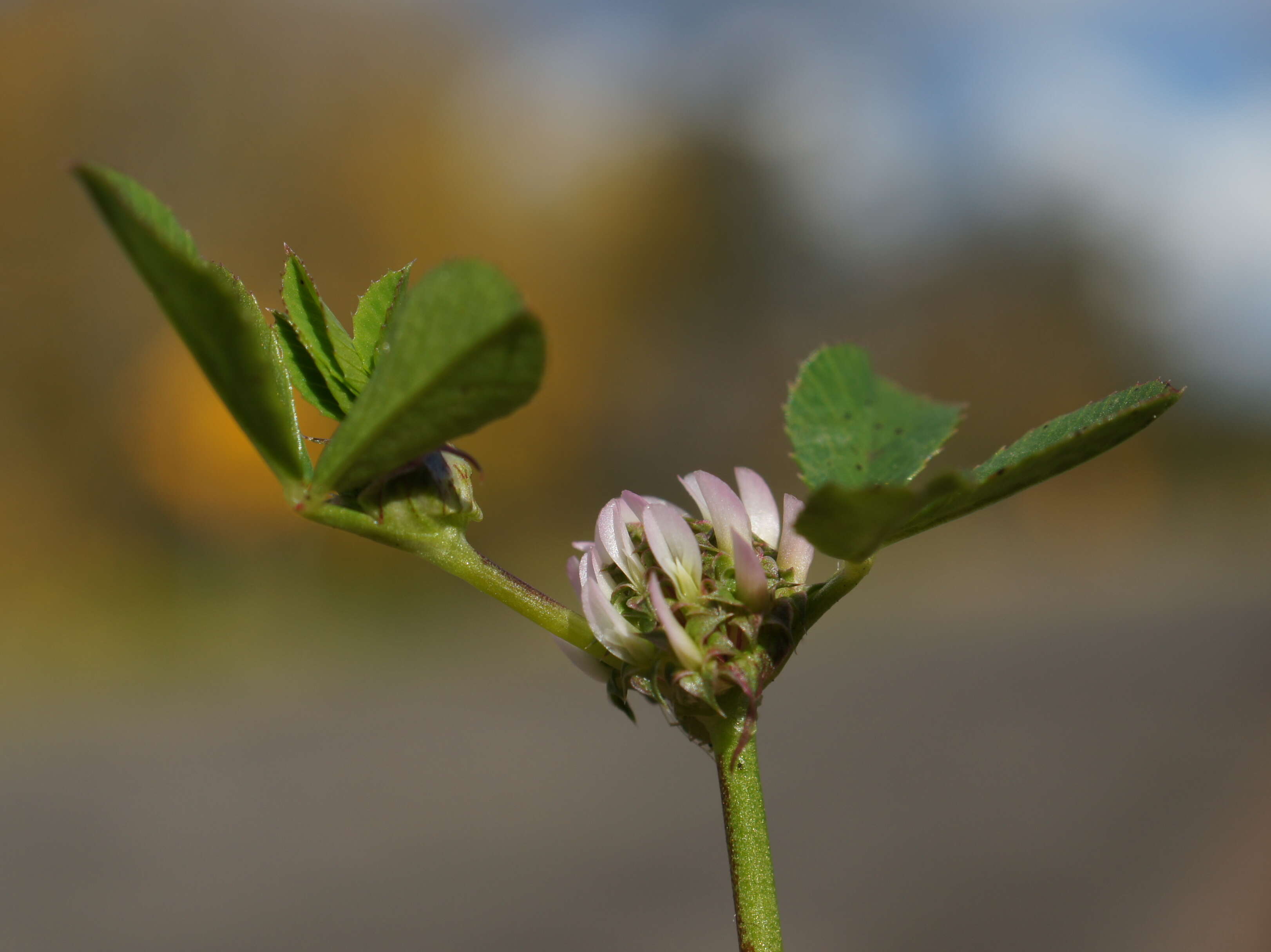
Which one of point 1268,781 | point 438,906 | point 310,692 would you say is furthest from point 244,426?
point 310,692

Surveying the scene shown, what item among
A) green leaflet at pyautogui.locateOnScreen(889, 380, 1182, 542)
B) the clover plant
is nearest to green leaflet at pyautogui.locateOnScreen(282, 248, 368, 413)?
the clover plant

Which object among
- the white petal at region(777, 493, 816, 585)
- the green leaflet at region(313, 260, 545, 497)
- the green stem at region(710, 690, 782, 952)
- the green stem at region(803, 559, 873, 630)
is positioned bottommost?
the green stem at region(710, 690, 782, 952)

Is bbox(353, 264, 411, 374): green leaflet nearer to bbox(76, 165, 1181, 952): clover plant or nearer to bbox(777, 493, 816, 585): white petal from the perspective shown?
bbox(76, 165, 1181, 952): clover plant

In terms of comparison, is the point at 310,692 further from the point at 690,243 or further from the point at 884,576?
the point at 690,243

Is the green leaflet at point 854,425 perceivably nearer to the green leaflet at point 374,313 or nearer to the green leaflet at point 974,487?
the green leaflet at point 974,487

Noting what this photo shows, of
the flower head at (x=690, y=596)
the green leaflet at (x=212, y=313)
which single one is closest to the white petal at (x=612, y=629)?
the flower head at (x=690, y=596)

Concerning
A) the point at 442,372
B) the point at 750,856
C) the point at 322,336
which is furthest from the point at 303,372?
the point at 750,856

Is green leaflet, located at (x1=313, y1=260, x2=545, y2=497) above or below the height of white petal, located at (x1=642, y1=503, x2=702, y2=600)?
above
